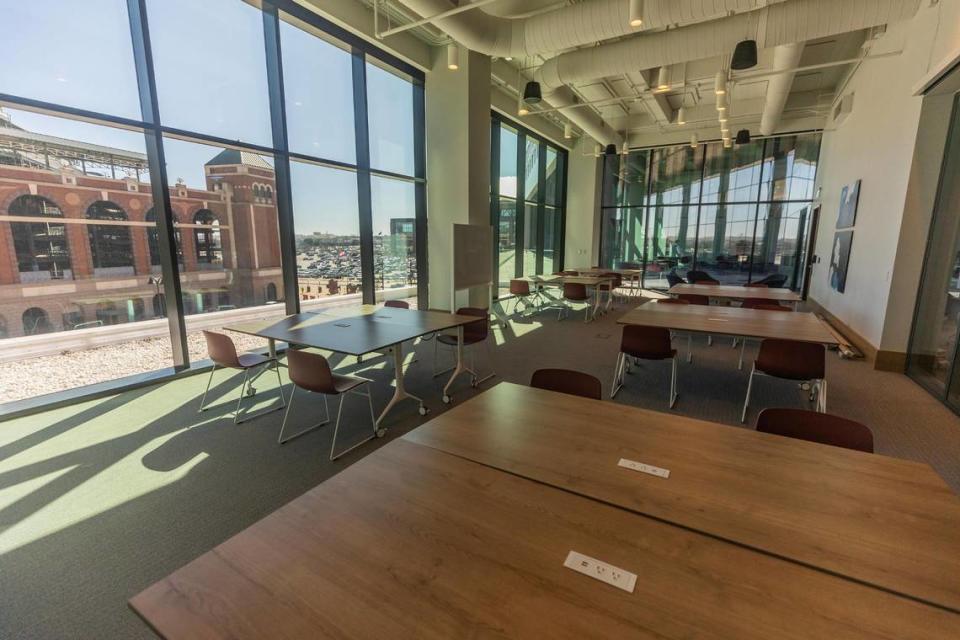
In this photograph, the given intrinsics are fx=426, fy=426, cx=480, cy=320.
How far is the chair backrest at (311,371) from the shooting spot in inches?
119

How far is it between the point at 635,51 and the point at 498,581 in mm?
6641

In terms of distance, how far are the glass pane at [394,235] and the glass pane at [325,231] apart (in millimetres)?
401

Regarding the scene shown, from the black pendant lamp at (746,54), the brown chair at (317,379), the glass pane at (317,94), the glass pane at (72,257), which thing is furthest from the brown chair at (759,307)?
the glass pane at (72,257)

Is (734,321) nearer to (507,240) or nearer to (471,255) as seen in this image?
(471,255)

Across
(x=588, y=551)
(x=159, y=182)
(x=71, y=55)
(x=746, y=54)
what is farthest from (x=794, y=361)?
(x=71, y=55)

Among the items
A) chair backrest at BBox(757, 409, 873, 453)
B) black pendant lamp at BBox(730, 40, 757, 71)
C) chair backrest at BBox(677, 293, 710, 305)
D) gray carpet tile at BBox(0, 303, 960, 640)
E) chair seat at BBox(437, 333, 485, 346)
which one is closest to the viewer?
chair backrest at BBox(757, 409, 873, 453)

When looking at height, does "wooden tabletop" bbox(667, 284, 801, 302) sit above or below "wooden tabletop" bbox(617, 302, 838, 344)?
above

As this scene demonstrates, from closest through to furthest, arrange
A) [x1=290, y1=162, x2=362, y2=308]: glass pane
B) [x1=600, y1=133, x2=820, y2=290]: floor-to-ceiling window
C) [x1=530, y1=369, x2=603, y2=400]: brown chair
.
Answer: [x1=530, y1=369, x2=603, y2=400]: brown chair → [x1=290, y1=162, x2=362, y2=308]: glass pane → [x1=600, y1=133, x2=820, y2=290]: floor-to-ceiling window

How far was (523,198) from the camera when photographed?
10.2 m

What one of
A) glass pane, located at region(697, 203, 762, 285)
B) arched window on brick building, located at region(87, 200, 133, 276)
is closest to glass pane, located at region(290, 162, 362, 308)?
arched window on brick building, located at region(87, 200, 133, 276)

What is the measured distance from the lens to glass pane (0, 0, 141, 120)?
342 cm

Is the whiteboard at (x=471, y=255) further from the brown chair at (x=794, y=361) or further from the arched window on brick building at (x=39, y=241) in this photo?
the arched window on brick building at (x=39, y=241)

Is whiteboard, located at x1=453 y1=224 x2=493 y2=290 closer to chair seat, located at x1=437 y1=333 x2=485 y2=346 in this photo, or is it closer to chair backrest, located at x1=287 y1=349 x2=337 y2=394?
chair seat, located at x1=437 y1=333 x2=485 y2=346

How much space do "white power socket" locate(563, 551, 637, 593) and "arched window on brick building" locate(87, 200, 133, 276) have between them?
503cm
